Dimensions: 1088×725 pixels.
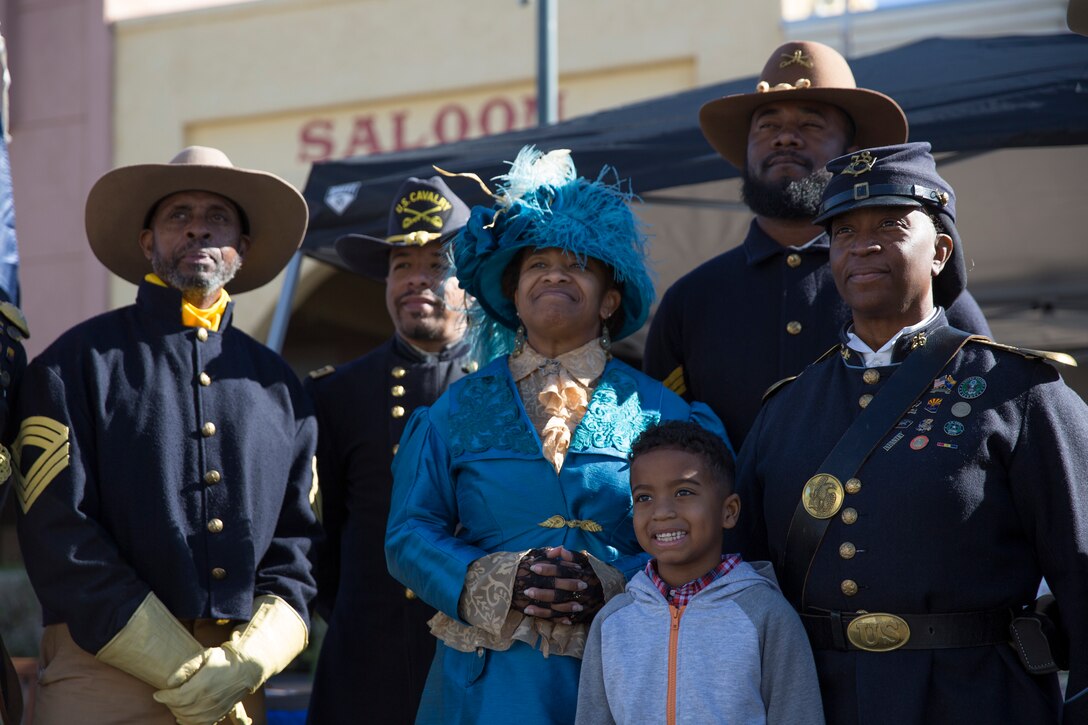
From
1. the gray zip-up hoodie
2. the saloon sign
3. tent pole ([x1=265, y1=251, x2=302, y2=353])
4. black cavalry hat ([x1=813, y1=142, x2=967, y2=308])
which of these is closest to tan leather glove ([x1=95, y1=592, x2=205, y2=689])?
the gray zip-up hoodie

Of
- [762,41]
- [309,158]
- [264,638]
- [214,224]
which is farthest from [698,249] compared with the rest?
[309,158]

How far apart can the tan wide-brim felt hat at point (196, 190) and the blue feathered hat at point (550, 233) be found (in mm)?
834

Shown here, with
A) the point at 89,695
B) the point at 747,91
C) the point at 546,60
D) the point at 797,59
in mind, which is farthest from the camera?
the point at 546,60

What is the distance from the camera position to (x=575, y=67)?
9.78 m

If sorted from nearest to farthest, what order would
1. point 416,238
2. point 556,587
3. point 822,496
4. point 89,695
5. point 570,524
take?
point 822,496 < point 556,587 < point 570,524 < point 89,695 < point 416,238

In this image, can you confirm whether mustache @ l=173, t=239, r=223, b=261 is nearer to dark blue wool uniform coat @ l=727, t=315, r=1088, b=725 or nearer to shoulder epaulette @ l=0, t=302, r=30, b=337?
shoulder epaulette @ l=0, t=302, r=30, b=337

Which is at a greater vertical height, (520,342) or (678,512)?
(520,342)

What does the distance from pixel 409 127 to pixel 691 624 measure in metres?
8.03

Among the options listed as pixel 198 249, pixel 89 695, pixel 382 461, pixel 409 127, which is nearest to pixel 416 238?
pixel 382 461

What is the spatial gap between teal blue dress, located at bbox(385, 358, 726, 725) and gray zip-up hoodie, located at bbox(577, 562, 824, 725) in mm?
211

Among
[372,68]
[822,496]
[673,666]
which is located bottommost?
[673,666]

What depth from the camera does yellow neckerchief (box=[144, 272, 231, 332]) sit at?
12.1ft

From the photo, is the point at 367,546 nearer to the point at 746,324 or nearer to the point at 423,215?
the point at 423,215

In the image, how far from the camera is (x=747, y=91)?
528cm
